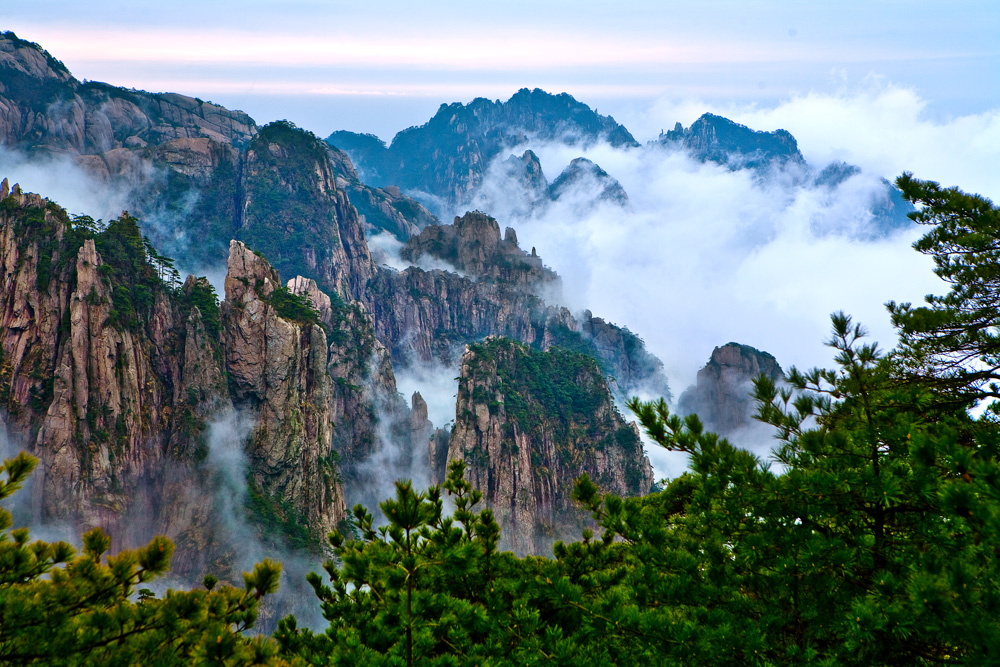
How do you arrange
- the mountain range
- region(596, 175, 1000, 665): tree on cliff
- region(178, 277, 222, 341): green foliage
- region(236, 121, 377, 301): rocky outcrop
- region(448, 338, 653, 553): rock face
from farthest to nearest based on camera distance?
1. region(236, 121, 377, 301): rocky outcrop
2. region(448, 338, 653, 553): rock face
3. region(178, 277, 222, 341): green foliage
4. the mountain range
5. region(596, 175, 1000, 665): tree on cliff

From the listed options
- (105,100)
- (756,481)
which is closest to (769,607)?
(756,481)

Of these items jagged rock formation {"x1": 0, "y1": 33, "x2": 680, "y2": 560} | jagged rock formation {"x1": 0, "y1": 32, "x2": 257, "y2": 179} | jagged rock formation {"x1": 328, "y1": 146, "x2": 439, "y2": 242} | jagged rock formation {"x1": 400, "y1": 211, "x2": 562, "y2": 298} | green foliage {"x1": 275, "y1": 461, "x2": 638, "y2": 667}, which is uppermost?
jagged rock formation {"x1": 328, "y1": 146, "x2": 439, "y2": 242}

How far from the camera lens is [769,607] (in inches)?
255

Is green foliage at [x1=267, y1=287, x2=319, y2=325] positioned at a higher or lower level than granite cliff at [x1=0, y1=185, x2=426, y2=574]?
higher

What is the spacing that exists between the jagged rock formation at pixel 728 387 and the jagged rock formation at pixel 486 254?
40.9m

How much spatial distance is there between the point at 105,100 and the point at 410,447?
9068 cm

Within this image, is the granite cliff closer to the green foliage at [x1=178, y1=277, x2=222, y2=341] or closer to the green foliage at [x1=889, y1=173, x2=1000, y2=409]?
the green foliage at [x1=178, y1=277, x2=222, y2=341]

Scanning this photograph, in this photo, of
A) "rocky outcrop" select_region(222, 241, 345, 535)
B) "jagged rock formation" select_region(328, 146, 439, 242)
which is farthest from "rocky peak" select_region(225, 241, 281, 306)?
"jagged rock formation" select_region(328, 146, 439, 242)

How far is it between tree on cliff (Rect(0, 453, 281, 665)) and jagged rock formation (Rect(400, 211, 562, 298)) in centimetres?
11774

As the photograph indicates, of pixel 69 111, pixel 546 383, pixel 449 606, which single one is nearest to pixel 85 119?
pixel 69 111

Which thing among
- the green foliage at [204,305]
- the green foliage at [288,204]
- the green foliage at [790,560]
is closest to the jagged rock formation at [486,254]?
the green foliage at [288,204]

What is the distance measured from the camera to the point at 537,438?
7331 cm

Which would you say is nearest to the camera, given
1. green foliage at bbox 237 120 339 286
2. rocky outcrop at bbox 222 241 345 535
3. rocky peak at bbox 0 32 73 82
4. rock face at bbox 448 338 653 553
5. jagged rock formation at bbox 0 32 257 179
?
rocky outcrop at bbox 222 241 345 535

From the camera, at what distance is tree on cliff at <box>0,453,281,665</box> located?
17.8ft
